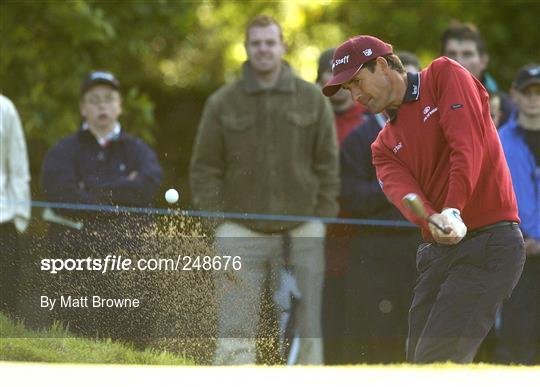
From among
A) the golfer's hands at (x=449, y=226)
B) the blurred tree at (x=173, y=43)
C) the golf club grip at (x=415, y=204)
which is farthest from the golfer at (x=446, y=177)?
the blurred tree at (x=173, y=43)

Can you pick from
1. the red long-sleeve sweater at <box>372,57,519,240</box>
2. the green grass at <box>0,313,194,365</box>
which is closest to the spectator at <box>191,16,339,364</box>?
the green grass at <box>0,313,194,365</box>

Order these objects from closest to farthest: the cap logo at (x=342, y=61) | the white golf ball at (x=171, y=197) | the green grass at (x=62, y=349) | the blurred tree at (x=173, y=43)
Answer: the cap logo at (x=342, y=61)
the green grass at (x=62, y=349)
the white golf ball at (x=171, y=197)
the blurred tree at (x=173, y=43)

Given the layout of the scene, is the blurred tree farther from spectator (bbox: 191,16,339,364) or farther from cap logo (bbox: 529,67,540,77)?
cap logo (bbox: 529,67,540,77)

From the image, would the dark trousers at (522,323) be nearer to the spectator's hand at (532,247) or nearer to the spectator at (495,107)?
the spectator's hand at (532,247)

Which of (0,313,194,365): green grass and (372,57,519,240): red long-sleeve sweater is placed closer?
(372,57,519,240): red long-sleeve sweater

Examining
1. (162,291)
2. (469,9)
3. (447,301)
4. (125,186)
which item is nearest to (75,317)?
(162,291)

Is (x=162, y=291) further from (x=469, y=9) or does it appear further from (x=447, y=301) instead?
(x=469, y=9)

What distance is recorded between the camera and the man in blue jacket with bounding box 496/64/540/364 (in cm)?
841

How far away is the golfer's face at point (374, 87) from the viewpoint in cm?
638

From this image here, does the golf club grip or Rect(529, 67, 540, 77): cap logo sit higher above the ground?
Rect(529, 67, 540, 77): cap logo

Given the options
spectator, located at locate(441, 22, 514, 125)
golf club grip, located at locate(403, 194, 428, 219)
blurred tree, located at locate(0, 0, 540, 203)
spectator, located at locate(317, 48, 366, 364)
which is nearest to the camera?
golf club grip, located at locate(403, 194, 428, 219)

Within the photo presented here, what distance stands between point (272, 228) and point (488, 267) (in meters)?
2.62

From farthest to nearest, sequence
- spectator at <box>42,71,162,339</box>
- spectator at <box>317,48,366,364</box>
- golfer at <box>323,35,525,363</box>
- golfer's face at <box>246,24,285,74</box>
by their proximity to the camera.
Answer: golfer's face at <box>246,24,285,74</box>
spectator at <box>317,48,366,364</box>
spectator at <box>42,71,162,339</box>
golfer at <box>323,35,525,363</box>

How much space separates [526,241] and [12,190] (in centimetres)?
332
